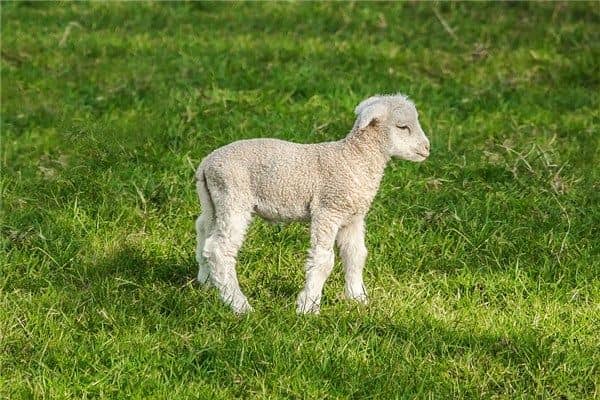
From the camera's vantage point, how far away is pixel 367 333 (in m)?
5.57

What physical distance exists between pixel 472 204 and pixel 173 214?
1895 millimetres

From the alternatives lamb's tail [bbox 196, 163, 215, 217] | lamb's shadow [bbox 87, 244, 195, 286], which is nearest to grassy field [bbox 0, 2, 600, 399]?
lamb's shadow [bbox 87, 244, 195, 286]

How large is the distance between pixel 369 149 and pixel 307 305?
34.0 inches

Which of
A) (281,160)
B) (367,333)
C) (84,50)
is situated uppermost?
(281,160)

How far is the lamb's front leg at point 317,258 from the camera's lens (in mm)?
5719

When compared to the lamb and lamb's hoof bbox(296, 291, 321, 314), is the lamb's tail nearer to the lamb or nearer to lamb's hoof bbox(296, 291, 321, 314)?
the lamb

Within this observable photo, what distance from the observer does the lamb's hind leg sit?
5719mm

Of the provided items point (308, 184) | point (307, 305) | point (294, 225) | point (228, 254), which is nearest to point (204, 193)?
point (228, 254)

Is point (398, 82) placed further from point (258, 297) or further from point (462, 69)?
point (258, 297)

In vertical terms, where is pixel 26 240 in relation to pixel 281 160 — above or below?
below

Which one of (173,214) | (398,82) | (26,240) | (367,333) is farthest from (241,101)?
(367,333)

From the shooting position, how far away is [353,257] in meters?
5.95

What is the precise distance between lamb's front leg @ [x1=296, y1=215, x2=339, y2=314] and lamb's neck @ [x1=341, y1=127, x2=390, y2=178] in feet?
1.13

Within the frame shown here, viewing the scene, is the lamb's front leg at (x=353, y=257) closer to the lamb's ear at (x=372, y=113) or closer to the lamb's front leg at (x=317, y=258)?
the lamb's front leg at (x=317, y=258)
